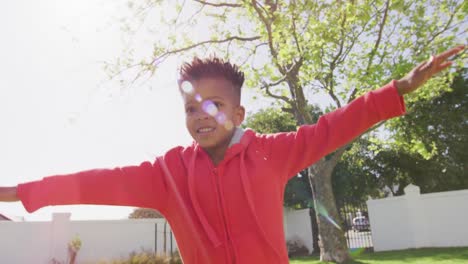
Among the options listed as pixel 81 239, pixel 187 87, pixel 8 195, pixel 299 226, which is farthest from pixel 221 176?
pixel 299 226

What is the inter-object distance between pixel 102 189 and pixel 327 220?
33.0 ft

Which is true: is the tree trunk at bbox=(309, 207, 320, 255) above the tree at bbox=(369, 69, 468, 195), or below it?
below

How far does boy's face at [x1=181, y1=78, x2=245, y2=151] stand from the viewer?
1.94 m

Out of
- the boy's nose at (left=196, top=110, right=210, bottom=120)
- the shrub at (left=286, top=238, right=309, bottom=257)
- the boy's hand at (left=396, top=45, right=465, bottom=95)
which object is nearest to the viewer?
the boy's hand at (left=396, top=45, right=465, bottom=95)

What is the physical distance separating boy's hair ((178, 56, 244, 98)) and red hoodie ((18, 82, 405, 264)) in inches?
14.4

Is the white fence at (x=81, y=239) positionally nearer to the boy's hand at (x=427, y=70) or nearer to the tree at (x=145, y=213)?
the tree at (x=145, y=213)

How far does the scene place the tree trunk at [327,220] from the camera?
10766 mm

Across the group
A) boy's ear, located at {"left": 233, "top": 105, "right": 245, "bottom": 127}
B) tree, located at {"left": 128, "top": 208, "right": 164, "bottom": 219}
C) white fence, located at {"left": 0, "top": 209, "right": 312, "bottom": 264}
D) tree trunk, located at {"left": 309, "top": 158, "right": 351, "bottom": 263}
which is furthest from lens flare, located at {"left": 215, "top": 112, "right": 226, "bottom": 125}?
tree, located at {"left": 128, "top": 208, "right": 164, "bottom": 219}

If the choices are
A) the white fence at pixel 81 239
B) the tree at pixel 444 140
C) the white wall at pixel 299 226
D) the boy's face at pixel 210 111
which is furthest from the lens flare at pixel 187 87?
the tree at pixel 444 140

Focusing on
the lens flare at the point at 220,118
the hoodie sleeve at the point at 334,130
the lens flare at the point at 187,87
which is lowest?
the hoodie sleeve at the point at 334,130

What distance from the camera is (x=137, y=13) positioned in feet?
35.5

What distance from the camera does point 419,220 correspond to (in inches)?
504

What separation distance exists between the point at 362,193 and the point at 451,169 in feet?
15.5

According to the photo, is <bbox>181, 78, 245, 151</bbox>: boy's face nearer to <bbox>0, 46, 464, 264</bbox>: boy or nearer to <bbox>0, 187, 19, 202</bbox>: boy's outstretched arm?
<bbox>0, 46, 464, 264</bbox>: boy
